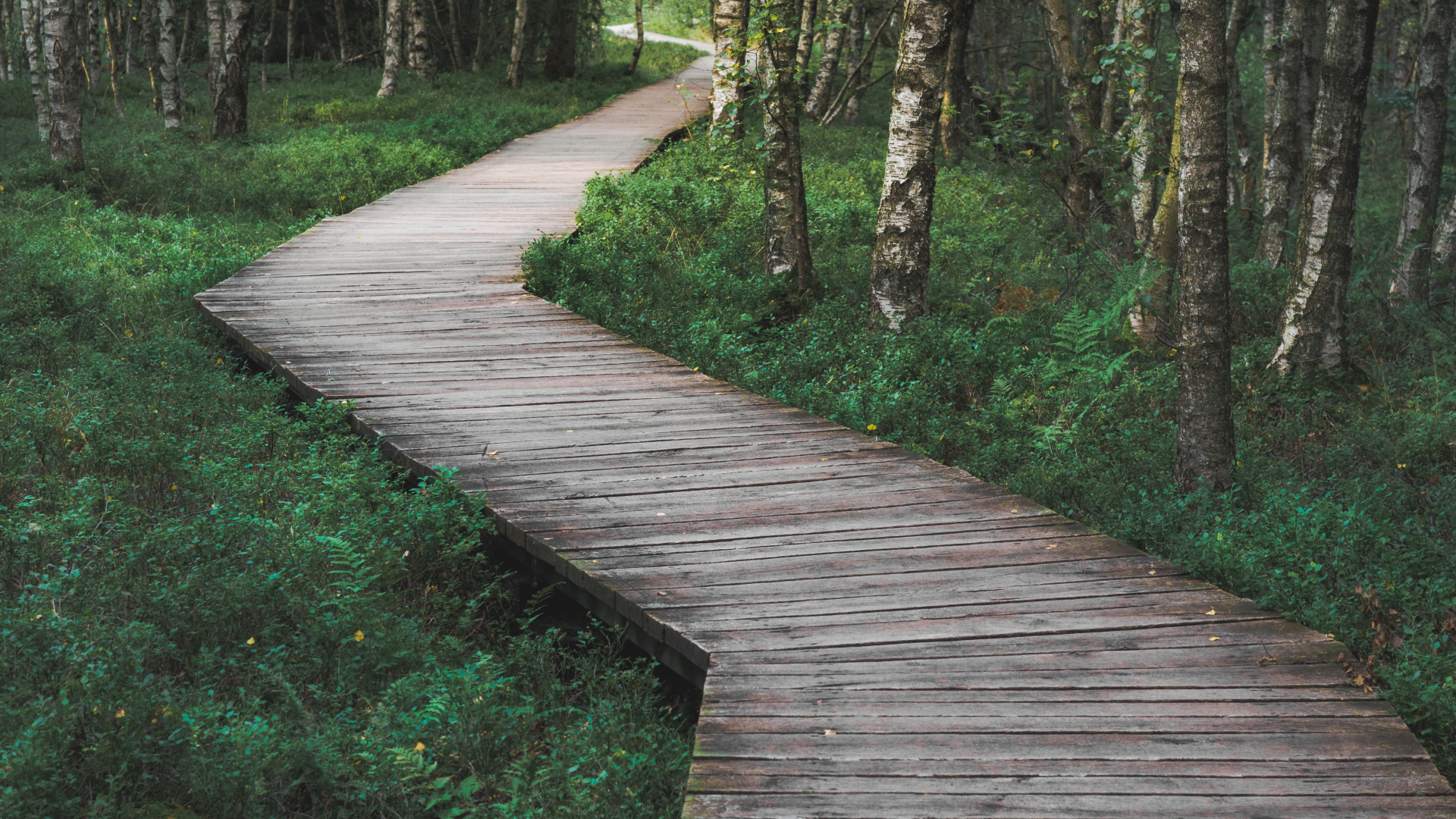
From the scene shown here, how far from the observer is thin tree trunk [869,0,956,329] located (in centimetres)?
780

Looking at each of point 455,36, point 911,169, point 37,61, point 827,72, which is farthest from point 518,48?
point 911,169

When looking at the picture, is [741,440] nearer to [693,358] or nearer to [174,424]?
[693,358]

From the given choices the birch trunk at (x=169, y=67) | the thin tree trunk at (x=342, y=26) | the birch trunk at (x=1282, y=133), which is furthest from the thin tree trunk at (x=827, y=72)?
the thin tree trunk at (x=342, y=26)

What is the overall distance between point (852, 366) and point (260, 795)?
5.20 metres

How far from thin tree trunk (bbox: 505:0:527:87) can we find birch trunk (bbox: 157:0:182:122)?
7.85m

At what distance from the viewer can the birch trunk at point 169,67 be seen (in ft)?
58.3

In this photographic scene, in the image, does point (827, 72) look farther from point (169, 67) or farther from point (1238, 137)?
point (169, 67)

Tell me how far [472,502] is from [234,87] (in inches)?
580

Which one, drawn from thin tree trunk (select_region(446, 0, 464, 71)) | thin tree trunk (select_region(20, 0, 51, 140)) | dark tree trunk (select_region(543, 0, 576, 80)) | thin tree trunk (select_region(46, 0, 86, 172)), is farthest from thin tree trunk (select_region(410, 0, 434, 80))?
thin tree trunk (select_region(46, 0, 86, 172))

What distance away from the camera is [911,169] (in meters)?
8.09

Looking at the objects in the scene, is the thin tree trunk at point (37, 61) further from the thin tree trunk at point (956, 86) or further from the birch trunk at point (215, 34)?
the thin tree trunk at point (956, 86)

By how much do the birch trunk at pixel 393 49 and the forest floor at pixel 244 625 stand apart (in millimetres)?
15221

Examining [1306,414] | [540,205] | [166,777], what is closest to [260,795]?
[166,777]

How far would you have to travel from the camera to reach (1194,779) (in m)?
3.17
